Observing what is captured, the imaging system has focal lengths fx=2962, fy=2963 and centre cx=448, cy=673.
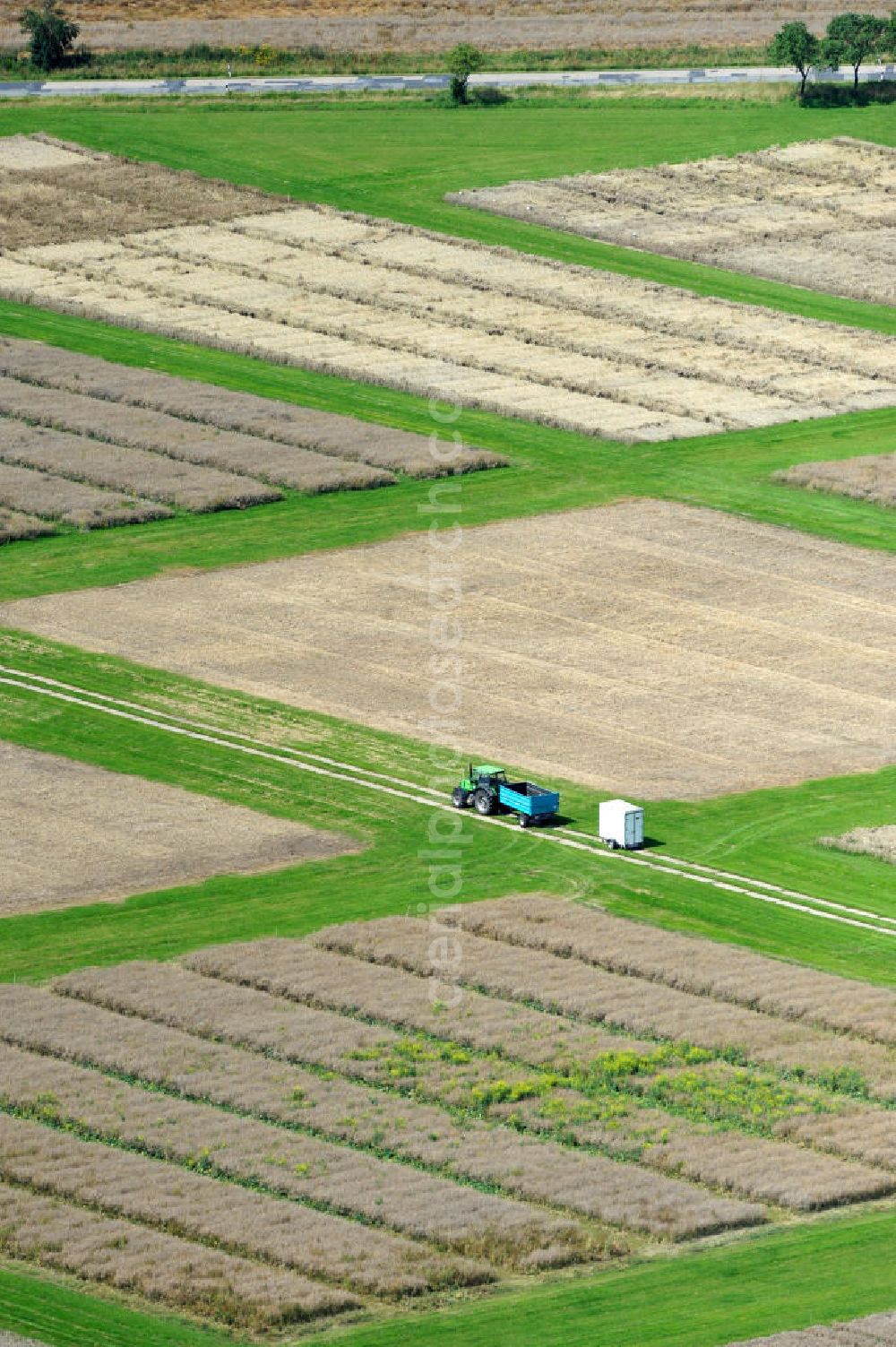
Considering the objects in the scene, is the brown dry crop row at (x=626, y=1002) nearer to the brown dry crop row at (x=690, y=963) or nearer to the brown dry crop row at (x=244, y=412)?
the brown dry crop row at (x=690, y=963)

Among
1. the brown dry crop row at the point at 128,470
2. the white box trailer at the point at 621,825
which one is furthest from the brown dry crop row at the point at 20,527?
the white box trailer at the point at 621,825

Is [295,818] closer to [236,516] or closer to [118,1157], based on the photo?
[118,1157]

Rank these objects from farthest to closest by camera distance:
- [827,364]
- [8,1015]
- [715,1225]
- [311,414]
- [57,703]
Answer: [827,364] < [311,414] < [57,703] < [8,1015] < [715,1225]

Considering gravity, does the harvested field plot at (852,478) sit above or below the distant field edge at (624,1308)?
above

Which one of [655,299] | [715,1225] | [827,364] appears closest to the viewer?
[715,1225]

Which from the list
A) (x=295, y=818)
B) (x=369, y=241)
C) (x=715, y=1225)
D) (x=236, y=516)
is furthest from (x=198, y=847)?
(x=369, y=241)

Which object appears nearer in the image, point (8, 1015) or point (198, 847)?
point (8, 1015)

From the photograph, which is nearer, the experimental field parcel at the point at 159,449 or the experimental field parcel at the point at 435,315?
the experimental field parcel at the point at 159,449
